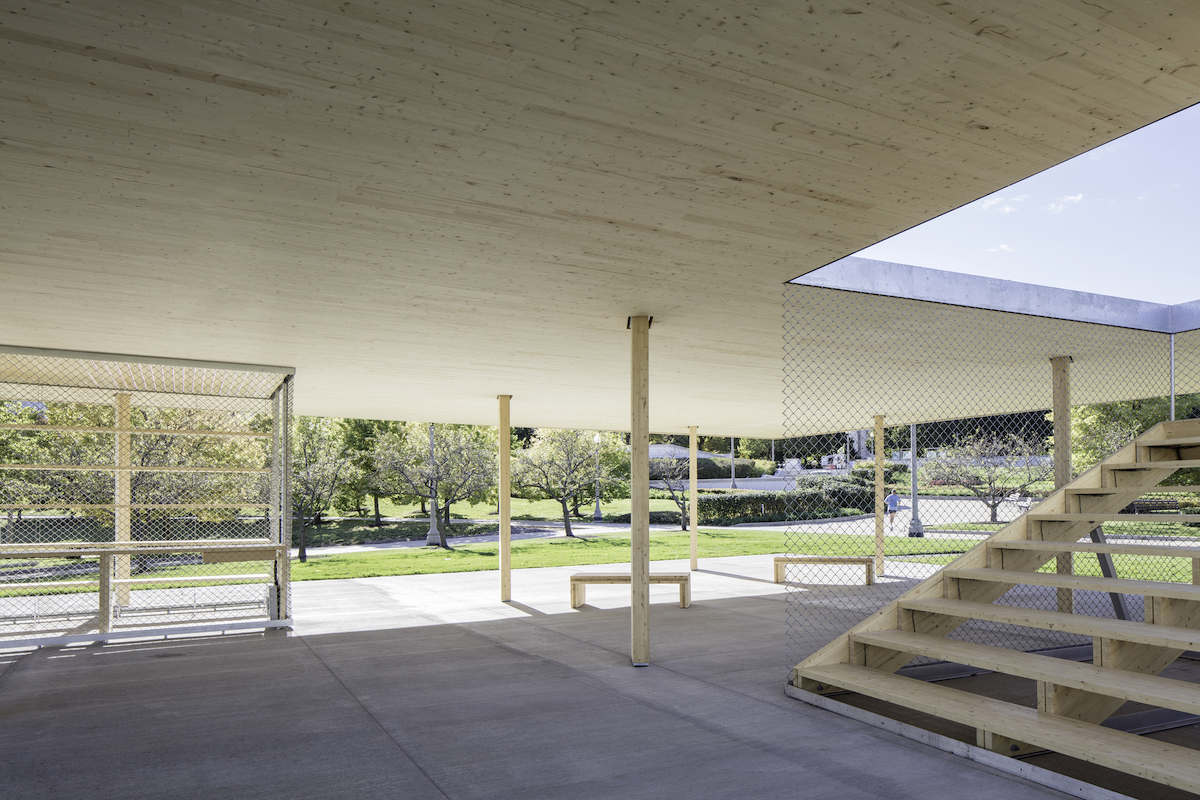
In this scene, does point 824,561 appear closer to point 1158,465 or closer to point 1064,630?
point 1158,465

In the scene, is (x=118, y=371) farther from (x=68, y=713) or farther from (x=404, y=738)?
(x=404, y=738)

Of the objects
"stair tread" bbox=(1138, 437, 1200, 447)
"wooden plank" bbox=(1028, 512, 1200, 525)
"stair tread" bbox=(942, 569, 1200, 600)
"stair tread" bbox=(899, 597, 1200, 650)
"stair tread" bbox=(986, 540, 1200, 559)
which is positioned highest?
"stair tread" bbox=(1138, 437, 1200, 447)

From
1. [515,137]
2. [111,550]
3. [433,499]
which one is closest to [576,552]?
[433,499]

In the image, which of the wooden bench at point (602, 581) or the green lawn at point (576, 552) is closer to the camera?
the wooden bench at point (602, 581)

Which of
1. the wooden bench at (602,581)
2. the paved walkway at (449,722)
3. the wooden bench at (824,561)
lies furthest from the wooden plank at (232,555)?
the wooden bench at (824,561)

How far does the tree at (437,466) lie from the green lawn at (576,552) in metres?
1.75

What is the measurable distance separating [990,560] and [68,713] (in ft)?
21.4

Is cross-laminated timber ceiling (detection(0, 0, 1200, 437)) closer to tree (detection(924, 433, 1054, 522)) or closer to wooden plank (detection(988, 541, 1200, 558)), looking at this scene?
wooden plank (detection(988, 541, 1200, 558))

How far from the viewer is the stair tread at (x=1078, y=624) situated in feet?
12.8

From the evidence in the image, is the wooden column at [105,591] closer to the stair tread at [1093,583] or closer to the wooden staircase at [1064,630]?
the wooden staircase at [1064,630]

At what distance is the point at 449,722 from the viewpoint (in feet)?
16.5

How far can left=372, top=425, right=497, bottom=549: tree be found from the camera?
2228 cm

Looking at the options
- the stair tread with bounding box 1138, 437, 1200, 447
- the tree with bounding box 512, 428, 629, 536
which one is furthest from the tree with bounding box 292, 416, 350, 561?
the stair tread with bounding box 1138, 437, 1200, 447

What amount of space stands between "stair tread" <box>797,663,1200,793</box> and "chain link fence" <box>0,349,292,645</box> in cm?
625
